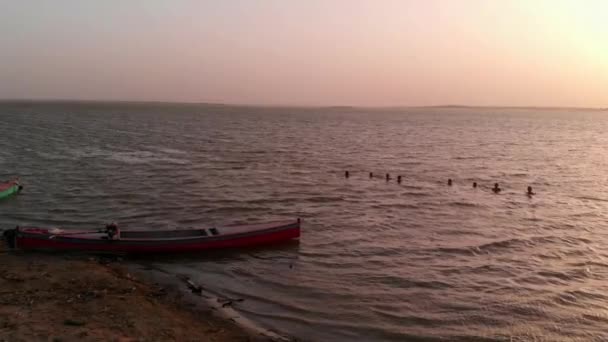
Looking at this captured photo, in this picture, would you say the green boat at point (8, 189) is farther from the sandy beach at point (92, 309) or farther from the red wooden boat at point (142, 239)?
the sandy beach at point (92, 309)

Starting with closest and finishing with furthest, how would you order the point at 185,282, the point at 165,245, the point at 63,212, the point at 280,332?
the point at 280,332, the point at 185,282, the point at 165,245, the point at 63,212

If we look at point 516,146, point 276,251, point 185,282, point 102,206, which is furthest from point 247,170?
point 516,146

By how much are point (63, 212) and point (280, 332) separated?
20372mm

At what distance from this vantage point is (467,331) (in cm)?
1633

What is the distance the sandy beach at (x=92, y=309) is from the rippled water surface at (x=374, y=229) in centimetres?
245

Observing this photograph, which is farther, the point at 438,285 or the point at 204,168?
the point at 204,168

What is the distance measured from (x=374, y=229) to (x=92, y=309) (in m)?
17.6

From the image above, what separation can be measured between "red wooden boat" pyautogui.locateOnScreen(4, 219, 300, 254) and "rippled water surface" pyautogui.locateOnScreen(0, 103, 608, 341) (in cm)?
82

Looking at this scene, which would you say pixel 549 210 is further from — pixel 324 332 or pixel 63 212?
pixel 63 212

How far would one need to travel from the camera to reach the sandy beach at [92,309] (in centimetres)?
1282

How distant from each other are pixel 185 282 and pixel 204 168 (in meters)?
31.9

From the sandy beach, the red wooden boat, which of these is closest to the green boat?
the red wooden boat

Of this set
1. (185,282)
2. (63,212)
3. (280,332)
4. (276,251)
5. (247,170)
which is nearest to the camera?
(280,332)

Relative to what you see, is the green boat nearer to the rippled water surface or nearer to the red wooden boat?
the rippled water surface
